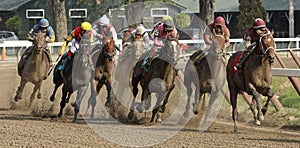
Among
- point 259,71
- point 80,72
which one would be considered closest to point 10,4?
point 80,72

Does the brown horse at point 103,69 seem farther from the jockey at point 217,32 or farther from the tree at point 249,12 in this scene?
the tree at point 249,12

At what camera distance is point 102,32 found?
1357cm

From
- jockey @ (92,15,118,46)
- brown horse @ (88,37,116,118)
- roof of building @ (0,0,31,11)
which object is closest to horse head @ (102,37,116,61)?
brown horse @ (88,37,116,118)

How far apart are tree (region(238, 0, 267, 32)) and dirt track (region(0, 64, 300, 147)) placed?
109ft

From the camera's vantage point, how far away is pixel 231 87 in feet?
42.3

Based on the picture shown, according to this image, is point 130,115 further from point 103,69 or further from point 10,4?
point 10,4

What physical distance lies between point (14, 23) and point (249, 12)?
17.4 metres

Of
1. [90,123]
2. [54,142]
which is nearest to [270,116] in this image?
[90,123]

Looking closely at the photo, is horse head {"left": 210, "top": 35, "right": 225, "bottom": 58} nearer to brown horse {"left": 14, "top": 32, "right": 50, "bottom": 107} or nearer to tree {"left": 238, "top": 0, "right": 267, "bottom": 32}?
brown horse {"left": 14, "top": 32, "right": 50, "bottom": 107}

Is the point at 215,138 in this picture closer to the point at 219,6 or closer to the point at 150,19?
the point at 150,19

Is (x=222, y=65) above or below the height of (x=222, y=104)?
above

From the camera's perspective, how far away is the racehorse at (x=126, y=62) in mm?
14523

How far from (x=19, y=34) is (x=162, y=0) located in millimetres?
12433

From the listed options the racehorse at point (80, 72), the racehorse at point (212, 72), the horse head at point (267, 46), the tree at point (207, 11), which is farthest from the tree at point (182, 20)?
the horse head at point (267, 46)
